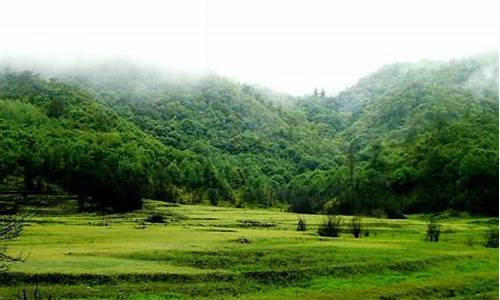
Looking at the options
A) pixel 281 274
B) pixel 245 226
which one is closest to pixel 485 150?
pixel 245 226

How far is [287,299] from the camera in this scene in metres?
35.4

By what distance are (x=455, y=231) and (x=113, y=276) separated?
54.6 meters

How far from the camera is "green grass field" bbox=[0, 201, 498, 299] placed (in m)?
36.2

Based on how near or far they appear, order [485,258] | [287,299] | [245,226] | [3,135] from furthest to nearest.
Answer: [3,135]
[245,226]
[485,258]
[287,299]

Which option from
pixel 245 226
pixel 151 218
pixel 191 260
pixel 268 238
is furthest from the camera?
pixel 151 218

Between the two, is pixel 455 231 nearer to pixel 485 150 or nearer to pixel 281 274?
pixel 281 274

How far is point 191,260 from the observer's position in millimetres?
43000

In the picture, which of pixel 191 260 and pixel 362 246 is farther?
pixel 362 246

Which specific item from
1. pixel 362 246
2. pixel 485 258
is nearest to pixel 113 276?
pixel 362 246

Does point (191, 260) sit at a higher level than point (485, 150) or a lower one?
lower

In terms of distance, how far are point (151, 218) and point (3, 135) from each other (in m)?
103

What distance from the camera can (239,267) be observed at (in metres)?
41.8

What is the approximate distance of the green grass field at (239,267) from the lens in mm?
36156

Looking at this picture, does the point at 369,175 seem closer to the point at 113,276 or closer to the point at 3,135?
the point at 3,135
